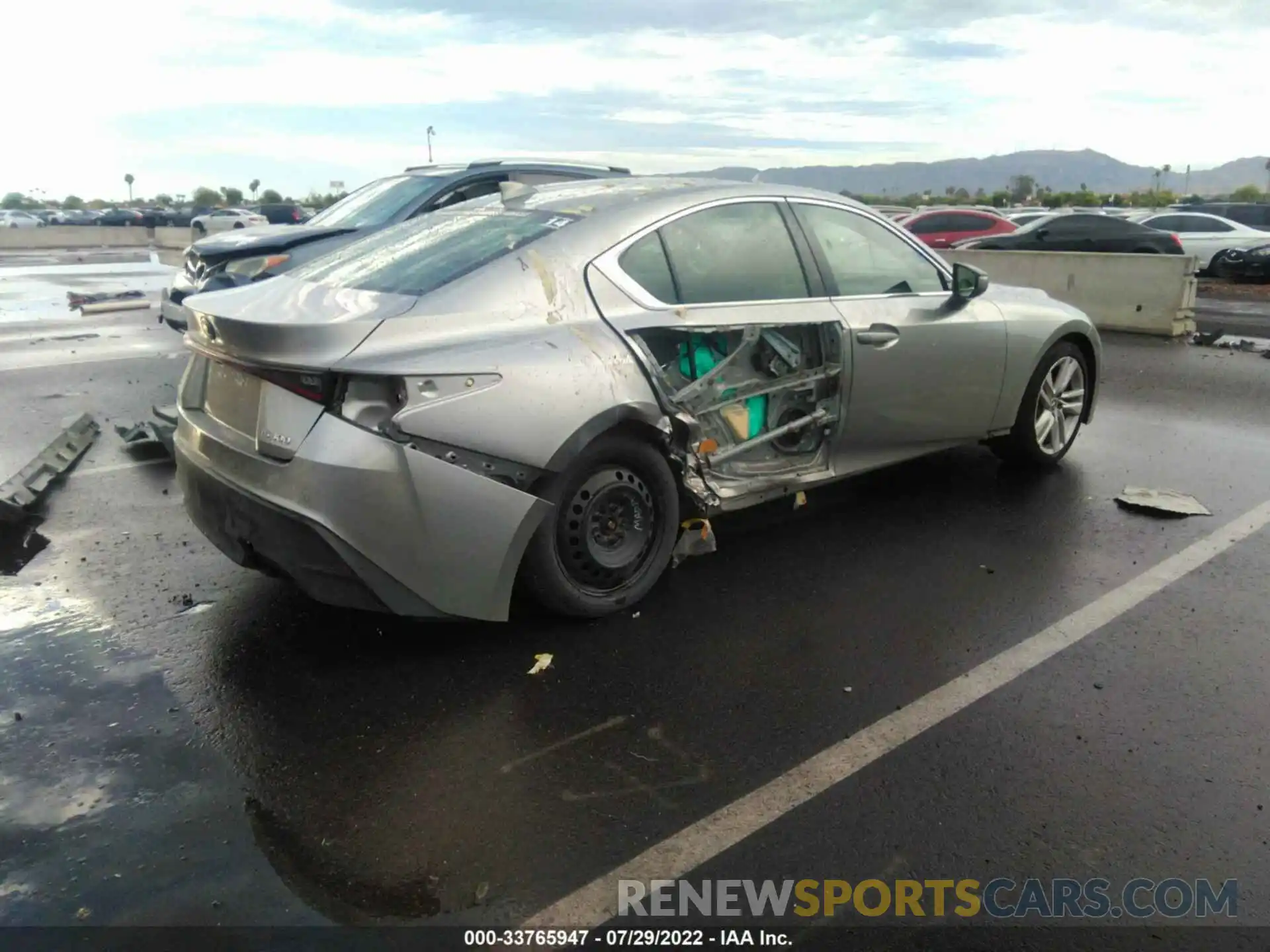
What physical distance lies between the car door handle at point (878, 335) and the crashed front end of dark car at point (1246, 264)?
1823 centimetres

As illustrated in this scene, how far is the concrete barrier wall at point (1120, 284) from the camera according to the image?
12.4 metres

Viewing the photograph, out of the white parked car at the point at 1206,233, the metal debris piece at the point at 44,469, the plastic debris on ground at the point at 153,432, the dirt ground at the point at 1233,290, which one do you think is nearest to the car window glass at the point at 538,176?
→ the plastic debris on ground at the point at 153,432

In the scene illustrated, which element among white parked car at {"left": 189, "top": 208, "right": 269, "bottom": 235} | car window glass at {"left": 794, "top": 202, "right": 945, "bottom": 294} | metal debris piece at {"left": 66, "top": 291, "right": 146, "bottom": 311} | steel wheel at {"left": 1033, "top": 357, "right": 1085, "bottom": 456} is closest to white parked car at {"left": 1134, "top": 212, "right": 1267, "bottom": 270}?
steel wheel at {"left": 1033, "top": 357, "right": 1085, "bottom": 456}

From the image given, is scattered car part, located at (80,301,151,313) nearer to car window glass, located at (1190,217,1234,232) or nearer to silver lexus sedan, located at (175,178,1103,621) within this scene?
silver lexus sedan, located at (175,178,1103,621)

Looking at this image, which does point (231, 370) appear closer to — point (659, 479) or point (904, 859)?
point (659, 479)

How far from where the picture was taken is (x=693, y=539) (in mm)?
4410

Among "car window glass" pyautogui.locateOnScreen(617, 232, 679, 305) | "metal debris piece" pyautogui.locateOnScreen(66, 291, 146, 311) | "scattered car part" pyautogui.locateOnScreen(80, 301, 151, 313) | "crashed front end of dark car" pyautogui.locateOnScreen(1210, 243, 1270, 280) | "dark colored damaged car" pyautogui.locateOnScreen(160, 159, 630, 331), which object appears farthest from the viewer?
"crashed front end of dark car" pyautogui.locateOnScreen(1210, 243, 1270, 280)

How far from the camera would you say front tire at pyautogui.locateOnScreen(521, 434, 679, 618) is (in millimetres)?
3781

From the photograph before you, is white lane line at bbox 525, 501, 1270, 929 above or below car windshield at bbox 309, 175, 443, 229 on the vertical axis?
below

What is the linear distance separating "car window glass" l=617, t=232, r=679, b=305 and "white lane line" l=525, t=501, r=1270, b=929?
1925 millimetres

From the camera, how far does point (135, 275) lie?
819 inches

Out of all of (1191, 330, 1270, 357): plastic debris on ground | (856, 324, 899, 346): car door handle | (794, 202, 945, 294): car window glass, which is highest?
(794, 202, 945, 294): car window glass

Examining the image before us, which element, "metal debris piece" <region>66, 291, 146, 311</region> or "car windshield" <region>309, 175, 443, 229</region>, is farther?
"metal debris piece" <region>66, 291, 146, 311</region>

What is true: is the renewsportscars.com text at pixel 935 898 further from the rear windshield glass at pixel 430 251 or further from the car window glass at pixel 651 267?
the car window glass at pixel 651 267
